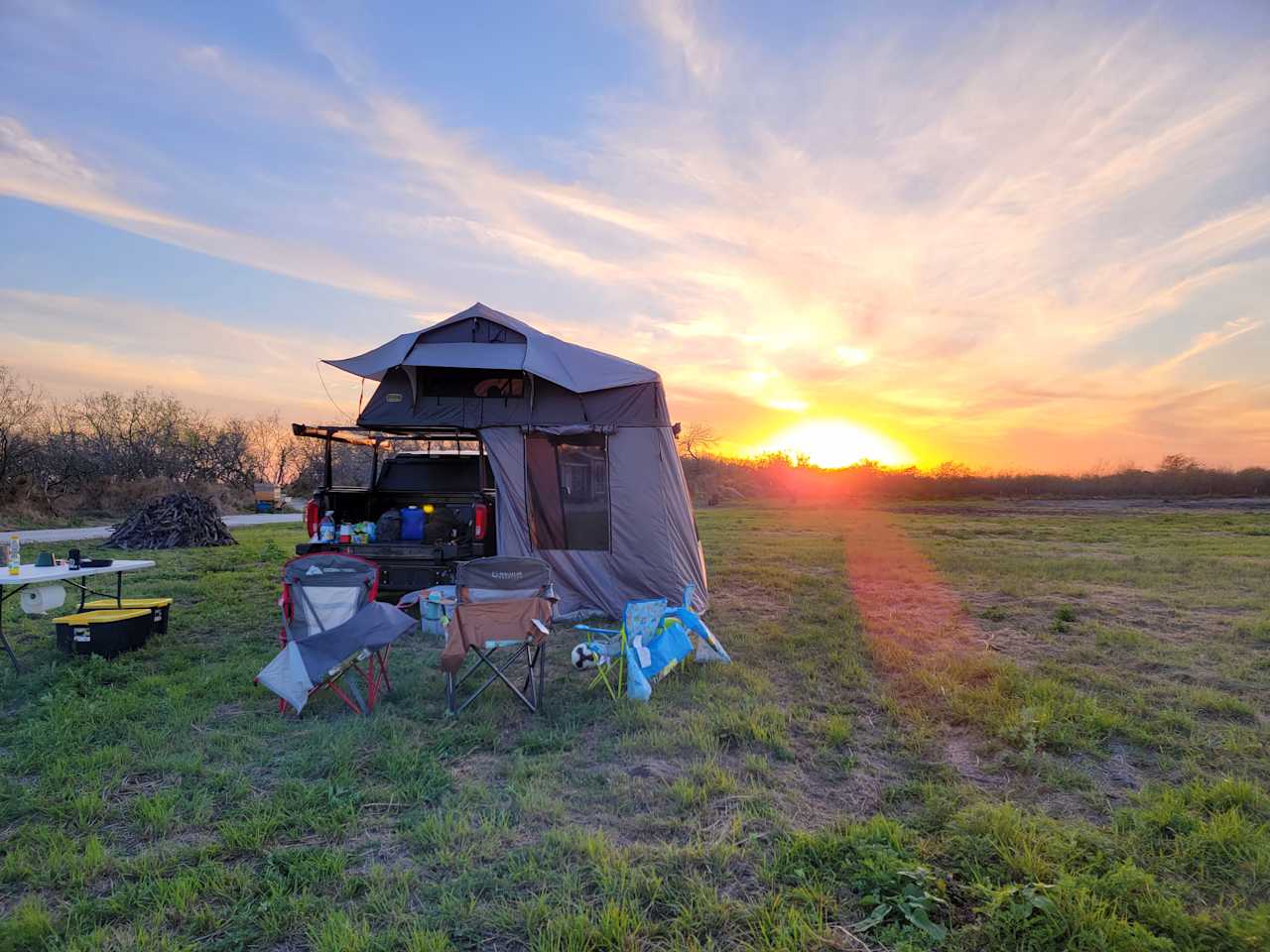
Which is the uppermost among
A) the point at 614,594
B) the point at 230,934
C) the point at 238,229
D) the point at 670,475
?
the point at 238,229

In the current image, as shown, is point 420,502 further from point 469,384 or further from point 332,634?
point 332,634

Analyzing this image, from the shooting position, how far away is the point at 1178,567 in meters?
9.90

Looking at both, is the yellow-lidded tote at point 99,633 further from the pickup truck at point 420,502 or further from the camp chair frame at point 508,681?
the camp chair frame at point 508,681

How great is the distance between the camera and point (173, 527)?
12719mm

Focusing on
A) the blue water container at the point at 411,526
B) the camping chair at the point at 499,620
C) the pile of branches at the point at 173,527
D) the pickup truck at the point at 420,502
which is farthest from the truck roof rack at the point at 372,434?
the pile of branches at the point at 173,527

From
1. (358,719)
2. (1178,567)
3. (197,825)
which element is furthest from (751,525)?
(197,825)

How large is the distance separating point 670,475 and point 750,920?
489 cm

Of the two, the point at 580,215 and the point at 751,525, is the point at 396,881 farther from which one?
the point at 751,525

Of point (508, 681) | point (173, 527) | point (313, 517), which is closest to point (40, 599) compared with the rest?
point (313, 517)

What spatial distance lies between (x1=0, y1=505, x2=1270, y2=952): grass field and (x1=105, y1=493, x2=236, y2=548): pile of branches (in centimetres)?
743

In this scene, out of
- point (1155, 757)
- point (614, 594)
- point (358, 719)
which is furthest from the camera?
point (614, 594)

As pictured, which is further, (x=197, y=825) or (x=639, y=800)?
(x=639, y=800)

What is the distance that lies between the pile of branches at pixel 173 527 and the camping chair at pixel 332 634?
10.1 m

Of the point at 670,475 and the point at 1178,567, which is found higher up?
the point at 670,475
